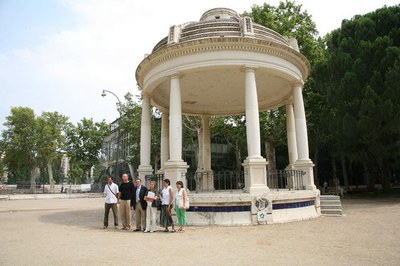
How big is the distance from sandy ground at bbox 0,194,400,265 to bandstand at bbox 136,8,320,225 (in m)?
0.94

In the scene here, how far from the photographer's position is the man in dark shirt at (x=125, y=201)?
10484 millimetres

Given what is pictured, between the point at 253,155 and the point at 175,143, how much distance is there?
9.58ft

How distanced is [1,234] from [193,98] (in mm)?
10682

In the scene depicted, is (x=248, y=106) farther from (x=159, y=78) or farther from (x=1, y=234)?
(x=1, y=234)

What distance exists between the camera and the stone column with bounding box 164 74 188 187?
450 inches

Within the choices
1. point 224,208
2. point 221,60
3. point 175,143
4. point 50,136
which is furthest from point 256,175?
point 50,136

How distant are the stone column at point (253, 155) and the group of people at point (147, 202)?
98.6 inches

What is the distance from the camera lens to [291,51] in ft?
42.1

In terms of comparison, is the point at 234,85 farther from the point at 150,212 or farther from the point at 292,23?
the point at 292,23

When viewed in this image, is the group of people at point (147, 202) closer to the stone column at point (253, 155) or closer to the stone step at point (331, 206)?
the stone column at point (253, 155)

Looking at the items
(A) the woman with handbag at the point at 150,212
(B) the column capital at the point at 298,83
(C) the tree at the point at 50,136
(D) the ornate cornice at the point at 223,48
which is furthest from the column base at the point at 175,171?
(C) the tree at the point at 50,136

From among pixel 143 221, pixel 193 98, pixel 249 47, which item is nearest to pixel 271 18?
pixel 193 98

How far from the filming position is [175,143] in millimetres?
11836

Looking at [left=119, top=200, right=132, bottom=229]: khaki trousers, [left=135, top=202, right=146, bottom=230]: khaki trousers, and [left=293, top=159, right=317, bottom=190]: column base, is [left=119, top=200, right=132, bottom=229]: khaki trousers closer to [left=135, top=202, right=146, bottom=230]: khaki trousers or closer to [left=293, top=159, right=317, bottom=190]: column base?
[left=135, top=202, right=146, bottom=230]: khaki trousers
